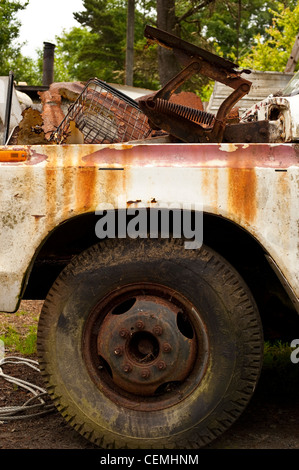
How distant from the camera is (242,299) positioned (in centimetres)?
290

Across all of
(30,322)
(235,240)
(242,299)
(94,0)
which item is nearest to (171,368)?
(242,299)

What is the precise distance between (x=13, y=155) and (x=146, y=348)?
3.36 feet

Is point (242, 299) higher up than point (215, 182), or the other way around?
point (215, 182)

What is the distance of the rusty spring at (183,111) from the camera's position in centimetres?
321

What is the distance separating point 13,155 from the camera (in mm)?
3000

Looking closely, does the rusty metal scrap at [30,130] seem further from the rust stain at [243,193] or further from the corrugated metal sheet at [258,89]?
the corrugated metal sheet at [258,89]

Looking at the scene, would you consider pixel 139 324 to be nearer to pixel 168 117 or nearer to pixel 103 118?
pixel 168 117

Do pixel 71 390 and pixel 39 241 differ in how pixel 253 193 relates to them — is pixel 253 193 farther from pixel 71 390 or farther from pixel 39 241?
pixel 71 390

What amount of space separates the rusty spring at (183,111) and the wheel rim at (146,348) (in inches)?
33.4

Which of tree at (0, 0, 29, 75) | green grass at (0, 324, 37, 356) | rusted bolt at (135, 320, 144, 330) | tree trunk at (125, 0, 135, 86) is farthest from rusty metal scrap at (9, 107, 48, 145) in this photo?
tree at (0, 0, 29, 75)

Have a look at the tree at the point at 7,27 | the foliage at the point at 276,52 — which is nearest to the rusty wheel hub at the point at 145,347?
the foliage at the point at 276,52

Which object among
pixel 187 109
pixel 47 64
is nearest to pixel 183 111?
pixel 187 109

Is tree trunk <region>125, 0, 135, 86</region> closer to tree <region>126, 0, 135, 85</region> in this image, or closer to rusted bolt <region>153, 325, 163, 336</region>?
tree <region>126, 0, 135, 85</region>

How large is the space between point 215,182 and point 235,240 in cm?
54
